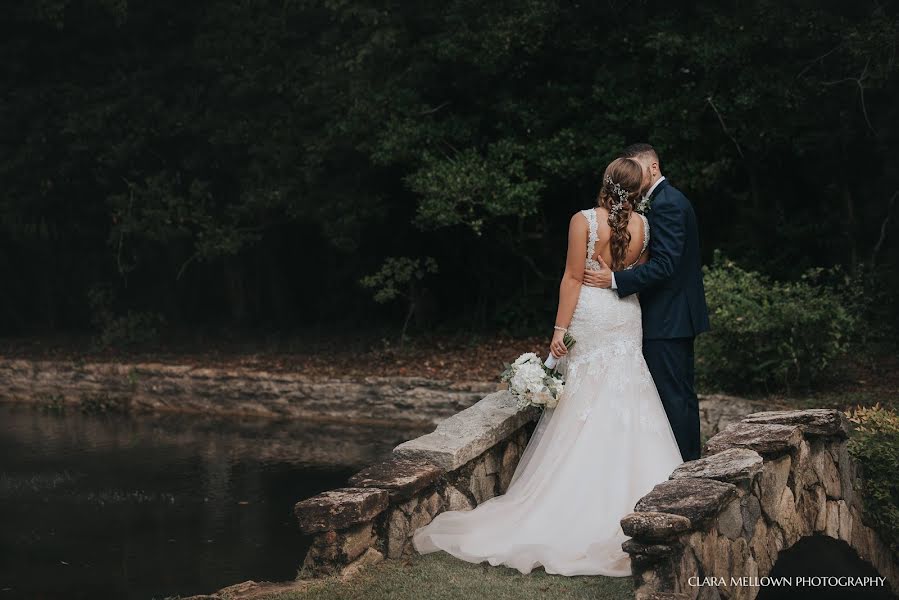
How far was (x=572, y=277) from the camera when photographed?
19.1 ft

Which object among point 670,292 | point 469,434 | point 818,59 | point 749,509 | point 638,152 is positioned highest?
point 818,59

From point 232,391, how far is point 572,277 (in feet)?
30.3

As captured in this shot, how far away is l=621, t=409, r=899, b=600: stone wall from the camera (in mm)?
4289

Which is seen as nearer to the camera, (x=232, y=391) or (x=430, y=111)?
(x=232, y=391)

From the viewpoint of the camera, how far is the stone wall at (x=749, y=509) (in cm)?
429

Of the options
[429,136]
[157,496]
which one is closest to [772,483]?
[157,496]

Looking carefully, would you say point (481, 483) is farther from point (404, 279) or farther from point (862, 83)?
point (862, 83)

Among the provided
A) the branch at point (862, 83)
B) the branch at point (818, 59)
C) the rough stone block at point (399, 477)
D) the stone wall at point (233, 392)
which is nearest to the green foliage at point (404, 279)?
the stone wall at point (233, 392)

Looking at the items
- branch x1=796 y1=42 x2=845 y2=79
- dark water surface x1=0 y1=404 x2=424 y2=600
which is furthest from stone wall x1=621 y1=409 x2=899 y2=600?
branch x1=796 y1=42 x2=845 y2=79

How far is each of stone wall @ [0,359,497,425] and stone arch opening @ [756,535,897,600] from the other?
5410 mm

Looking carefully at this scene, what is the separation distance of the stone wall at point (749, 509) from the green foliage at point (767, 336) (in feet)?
14.3

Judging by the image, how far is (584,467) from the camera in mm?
5500

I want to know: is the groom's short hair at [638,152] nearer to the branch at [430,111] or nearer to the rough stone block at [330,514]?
the rough stone block at [330,514]

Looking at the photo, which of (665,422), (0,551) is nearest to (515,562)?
(665,422)
